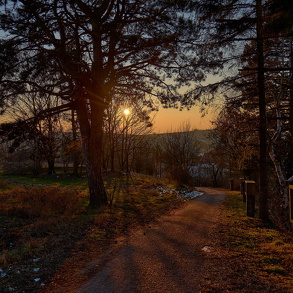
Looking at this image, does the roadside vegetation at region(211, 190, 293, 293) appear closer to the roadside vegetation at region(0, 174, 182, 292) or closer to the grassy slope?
the grassy slope

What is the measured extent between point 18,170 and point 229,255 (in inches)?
1177

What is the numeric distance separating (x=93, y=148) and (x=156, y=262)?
6.60 meters

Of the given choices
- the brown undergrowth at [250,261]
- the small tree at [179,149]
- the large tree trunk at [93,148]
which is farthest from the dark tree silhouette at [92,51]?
the small tree at [179,149]

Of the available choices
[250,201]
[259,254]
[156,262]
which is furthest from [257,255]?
[250,201]

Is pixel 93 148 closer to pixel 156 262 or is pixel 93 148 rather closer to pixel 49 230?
pixel 49 230

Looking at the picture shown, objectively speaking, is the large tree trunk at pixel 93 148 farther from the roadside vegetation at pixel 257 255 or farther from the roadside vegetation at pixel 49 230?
the roadside vegetation at pixel 257 255

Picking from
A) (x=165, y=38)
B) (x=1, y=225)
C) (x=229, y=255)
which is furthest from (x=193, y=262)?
(x=165, y=38)

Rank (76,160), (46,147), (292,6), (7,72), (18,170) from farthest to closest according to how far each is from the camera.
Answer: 1. (18,170)
2. (76,160)
3. (46,147)
4. (7,72)
5. (292,6)

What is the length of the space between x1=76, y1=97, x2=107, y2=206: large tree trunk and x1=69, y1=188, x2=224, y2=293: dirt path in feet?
11.9

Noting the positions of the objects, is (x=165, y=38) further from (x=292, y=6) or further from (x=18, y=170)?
(x=18, y=170)

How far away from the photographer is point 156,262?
193 inches

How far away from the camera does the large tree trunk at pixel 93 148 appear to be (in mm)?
10547

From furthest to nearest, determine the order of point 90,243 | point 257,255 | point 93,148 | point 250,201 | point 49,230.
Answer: point 93,148 → point 250,201 → point 49,230 → point 90,243 → point 257,255

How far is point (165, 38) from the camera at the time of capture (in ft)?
30.1
